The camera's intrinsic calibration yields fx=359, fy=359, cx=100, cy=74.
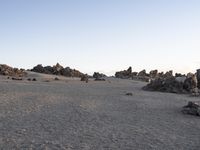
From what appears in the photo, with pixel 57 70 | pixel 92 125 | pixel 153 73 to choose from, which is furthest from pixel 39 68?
pixel 92 125

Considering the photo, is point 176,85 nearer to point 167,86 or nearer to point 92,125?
point 167,86

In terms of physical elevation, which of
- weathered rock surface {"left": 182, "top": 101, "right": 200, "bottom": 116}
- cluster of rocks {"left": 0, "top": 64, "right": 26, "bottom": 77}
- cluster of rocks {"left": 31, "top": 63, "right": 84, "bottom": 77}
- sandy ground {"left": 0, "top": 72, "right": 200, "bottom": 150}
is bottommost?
sandy ground {"left": 0, "top": 72, "right": 200, "bottom": 150}

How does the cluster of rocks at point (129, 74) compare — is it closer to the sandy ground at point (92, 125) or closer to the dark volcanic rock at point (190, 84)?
the dark volcanic rock at point (190, 84)

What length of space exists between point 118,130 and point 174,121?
2.71 m

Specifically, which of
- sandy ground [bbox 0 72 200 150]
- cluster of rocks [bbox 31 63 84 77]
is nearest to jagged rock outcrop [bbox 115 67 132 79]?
cluster of rocks [bbox 31 63 84 77]

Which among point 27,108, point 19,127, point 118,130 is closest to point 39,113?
point 27,108

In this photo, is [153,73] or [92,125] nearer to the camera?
[92,125]

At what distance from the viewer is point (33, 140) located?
28.6 feet

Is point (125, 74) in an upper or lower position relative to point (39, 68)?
lower

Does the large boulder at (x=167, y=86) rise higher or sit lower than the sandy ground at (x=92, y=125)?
higher

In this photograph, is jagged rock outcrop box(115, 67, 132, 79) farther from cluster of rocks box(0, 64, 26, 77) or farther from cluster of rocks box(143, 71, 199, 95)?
cluster of rocks box(143, 71, 199, 95)

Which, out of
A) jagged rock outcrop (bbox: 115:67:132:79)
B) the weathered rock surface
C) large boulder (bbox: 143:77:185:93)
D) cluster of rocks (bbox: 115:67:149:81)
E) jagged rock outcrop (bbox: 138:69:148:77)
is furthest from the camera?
jagged rock outcrop (bbox: 138:69:148:77)

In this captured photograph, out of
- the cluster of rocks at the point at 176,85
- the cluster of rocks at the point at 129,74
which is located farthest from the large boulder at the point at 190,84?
the cluster of rocks at the point at 129,74

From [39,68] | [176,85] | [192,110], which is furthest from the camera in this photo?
[39,68]
